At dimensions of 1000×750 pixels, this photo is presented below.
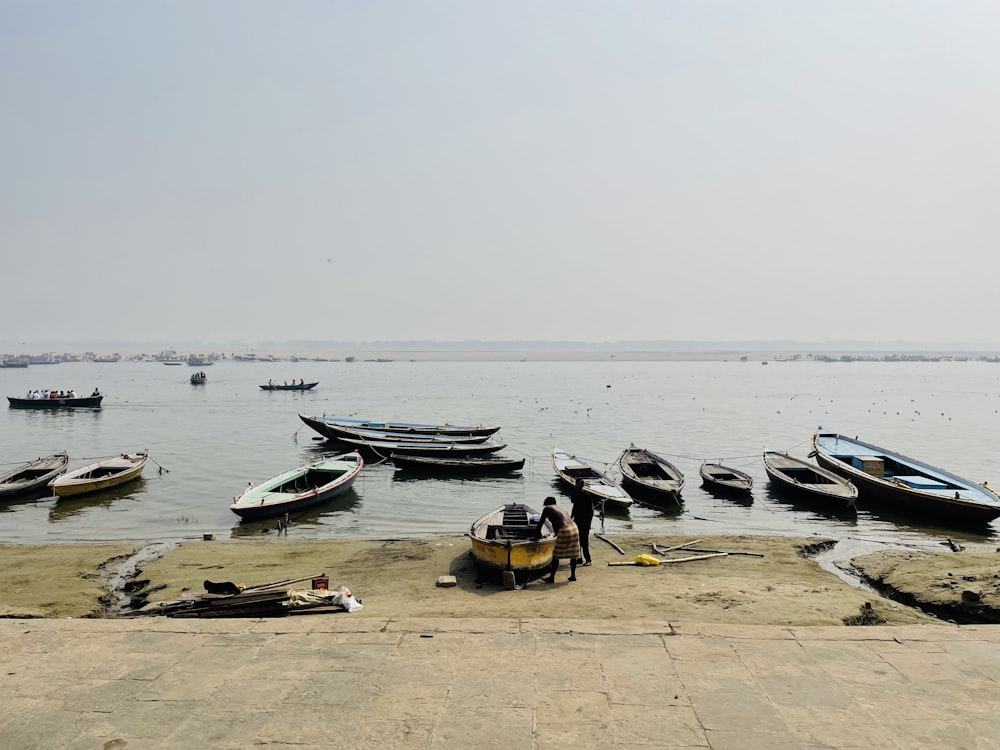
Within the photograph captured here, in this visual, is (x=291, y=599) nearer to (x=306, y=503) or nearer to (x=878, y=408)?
(x=306, y=503)

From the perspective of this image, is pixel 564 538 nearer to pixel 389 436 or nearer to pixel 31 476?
pixel 389 436

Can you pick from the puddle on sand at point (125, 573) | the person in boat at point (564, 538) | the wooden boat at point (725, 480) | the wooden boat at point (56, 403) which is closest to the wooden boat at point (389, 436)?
the wooden boat at point (725, 480)

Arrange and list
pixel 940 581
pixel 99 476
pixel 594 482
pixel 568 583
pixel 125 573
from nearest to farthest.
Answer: pixel 940 581 < pixel 568 583 < pixel 125 573 < pixel 594 482 < pixel 99 476

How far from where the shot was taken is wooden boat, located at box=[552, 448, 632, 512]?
22.7m

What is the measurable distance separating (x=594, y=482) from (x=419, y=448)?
40.7 feet

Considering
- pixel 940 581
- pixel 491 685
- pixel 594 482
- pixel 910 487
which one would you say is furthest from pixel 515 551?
pixel 910 487

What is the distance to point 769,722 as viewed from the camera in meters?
6.53

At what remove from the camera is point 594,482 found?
25.2 m

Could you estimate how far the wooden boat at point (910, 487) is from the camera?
2108 cm

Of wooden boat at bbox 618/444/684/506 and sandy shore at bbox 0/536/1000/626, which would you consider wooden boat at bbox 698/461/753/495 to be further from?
sandy shore at bbox 0/536/1000/626

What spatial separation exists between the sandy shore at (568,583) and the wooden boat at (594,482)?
410cm

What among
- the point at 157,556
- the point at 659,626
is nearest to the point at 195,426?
the point at 157,556

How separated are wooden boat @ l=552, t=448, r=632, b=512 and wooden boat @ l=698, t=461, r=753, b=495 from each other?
428cm

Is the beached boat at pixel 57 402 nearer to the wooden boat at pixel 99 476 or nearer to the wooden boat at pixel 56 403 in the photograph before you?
the wooden boat at pixel 56 403
